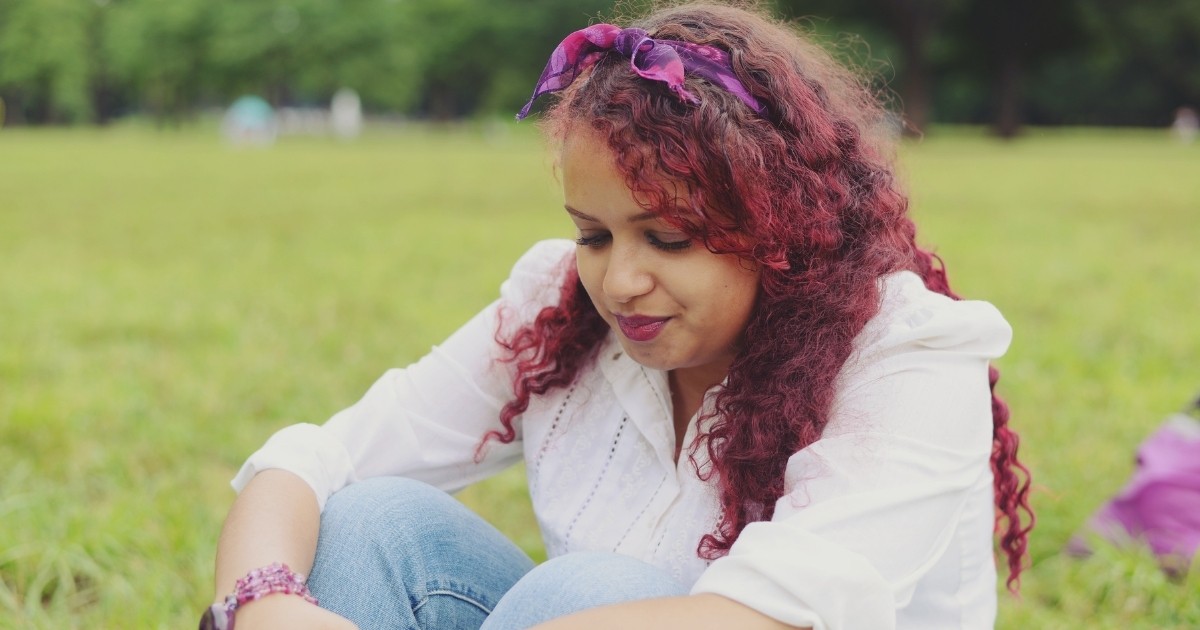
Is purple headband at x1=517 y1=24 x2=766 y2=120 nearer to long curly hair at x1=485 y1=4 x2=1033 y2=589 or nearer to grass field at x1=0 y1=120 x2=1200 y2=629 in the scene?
long curly hair at x1=485 y1=4 x2=1033 y2=589

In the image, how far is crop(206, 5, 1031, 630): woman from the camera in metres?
1.41

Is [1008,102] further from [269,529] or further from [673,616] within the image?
[673,616]

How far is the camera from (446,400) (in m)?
2.00

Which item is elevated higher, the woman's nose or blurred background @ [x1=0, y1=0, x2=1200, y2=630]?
the woman's nose

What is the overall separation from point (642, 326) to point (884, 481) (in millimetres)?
391

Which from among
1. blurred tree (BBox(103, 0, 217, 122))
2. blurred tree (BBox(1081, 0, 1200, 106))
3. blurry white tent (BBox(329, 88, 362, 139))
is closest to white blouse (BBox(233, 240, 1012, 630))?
blurred tree (BBox(1081, 0, 1200, 106))

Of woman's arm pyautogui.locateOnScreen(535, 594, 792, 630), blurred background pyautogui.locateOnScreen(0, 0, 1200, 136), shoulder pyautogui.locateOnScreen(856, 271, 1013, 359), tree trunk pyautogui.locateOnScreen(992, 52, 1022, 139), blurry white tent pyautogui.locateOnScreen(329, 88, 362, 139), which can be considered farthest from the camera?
blurry white tent pyautogui.locateOnScreen(329, 88, 362, 139)

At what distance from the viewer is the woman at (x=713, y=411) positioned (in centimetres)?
141

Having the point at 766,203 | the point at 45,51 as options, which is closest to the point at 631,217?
the point at 766,203

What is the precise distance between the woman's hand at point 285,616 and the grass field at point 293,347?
803 millimetres

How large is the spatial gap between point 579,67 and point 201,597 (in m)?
1.59

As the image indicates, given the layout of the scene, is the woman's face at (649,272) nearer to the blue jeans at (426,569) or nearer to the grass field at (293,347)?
the blue jeans at (426,569)

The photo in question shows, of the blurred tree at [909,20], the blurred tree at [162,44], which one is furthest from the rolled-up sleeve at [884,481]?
the blurred tree at [162,44]

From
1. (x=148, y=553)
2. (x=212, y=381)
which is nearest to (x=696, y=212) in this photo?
(x=148, y=553)
